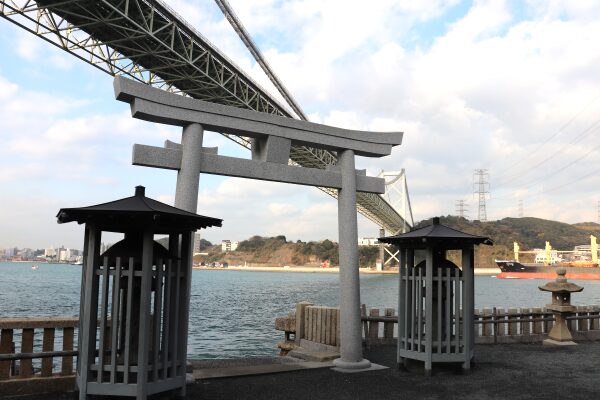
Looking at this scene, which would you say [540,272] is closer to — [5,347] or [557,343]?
[557,343]

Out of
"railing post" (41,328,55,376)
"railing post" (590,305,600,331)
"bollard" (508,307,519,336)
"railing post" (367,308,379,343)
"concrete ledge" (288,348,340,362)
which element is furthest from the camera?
"railing post" (590,305,600,331)

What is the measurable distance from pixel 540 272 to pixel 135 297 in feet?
362

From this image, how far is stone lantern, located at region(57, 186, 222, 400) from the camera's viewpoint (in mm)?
5285

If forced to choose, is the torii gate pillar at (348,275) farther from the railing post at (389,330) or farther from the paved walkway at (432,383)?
the railing post at (389,330)

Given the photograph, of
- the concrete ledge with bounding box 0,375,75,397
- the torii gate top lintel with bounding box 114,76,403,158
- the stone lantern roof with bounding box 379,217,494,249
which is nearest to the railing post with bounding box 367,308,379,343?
the stone lantern roof with bounding box 379,217,494,249

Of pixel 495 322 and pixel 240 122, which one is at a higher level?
pixel 240 122

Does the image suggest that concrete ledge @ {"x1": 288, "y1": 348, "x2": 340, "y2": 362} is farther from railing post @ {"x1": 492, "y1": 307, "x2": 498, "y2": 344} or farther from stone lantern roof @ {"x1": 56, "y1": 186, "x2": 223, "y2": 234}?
railing post @ {"x1": 492, "y1": 307, "x2": 498, "y2": 344}

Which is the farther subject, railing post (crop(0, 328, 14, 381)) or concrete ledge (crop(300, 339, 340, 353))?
concrete ledge (crop(300, 339, 340, 353))

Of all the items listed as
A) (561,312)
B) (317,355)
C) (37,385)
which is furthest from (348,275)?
(561,312)

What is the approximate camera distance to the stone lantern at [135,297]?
529cm

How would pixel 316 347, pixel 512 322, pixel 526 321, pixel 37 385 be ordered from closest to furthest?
pixel 37 385, pixel 316 347, pixel 512 322, pixel 526 321

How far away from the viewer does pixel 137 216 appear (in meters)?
5.32

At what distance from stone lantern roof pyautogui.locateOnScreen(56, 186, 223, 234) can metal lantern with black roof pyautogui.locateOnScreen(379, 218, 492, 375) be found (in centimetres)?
367

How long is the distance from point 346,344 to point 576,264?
4599 inches
